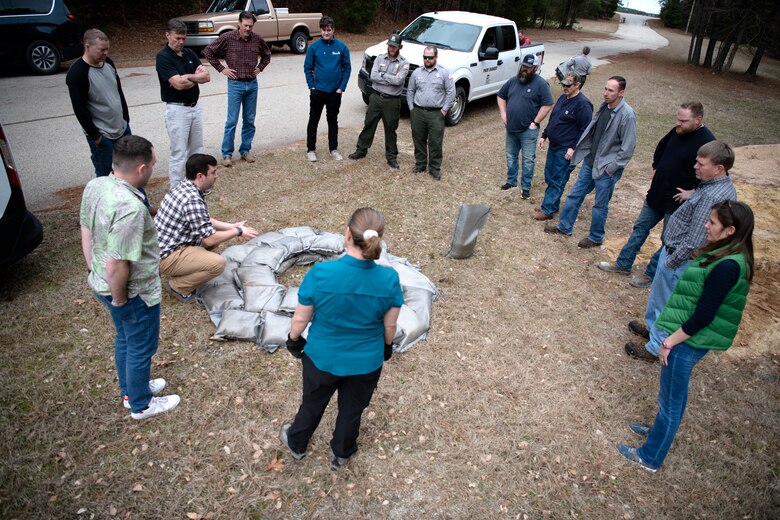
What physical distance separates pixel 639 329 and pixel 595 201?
186cm

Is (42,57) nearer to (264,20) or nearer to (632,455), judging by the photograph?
(264,20)

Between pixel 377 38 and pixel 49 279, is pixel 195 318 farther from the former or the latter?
pixel 377 38

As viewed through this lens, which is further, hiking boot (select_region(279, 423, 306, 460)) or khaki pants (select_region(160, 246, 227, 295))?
khaki pants (select_region(160, 246, 227, 295))

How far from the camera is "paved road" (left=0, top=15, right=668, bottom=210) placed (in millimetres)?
6797

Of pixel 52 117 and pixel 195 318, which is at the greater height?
pixel 52 117

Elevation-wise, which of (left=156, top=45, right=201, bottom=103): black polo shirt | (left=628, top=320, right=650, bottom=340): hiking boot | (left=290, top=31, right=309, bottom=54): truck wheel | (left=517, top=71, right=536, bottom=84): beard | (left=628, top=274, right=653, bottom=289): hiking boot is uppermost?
(left=290, top=31, right=309, bottom=54): truck wheel

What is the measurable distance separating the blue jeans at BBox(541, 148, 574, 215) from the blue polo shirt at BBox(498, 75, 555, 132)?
61 centimetres

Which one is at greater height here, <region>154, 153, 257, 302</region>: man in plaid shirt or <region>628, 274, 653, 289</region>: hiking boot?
<region>154, 153, 257, 302</region>: man in plaid shirt

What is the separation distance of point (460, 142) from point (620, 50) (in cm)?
2475

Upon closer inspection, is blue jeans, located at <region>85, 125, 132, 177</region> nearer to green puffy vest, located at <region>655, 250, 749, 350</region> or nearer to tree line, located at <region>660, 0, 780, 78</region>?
green puffy vest, located at <region>655, 250, 749, 350</region>

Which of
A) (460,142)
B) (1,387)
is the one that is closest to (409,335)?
(1,387)

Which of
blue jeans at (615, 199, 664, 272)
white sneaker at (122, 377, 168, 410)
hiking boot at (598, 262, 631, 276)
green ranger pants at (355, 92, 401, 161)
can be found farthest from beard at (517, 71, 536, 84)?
white sneaker at (122, 377, 168, 410)

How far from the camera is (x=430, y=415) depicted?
3.71 meters

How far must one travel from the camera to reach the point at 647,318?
14.4 feet
